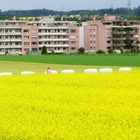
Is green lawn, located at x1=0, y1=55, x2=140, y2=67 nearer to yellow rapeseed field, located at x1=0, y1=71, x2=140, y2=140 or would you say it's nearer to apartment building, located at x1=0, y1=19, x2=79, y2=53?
apartment building, located at x1=0, y1=19, x2=79, y2=53

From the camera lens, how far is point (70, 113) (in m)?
10.5

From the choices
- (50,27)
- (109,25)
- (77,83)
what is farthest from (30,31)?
(77,83)

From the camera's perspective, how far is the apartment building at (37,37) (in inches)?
5965

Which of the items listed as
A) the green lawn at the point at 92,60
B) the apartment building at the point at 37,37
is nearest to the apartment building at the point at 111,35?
the apartment building at the point at 37,37

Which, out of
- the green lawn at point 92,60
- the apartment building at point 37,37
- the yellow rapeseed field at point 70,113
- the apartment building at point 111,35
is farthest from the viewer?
the apartment building at point 111,35

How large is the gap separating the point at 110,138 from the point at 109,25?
151m

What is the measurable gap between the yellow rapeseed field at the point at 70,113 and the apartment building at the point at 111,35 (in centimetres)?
14049

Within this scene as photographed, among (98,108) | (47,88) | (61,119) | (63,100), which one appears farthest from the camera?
(47,88)

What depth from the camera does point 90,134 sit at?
28.6 ft

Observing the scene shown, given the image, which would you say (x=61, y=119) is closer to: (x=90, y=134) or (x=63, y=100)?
(x=90, y=134)

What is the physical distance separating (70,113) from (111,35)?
147 metres

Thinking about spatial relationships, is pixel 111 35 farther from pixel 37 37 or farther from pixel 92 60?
pixel 92 60

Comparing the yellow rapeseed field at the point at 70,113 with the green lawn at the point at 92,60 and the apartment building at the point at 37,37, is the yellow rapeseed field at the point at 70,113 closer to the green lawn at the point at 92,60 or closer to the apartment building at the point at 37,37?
the green lawn at the point at 92,60

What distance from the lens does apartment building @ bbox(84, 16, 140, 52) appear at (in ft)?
510
